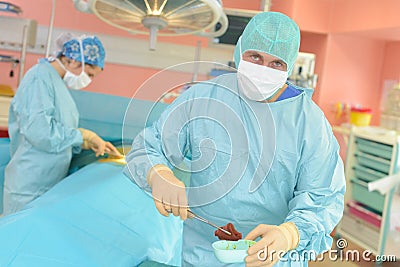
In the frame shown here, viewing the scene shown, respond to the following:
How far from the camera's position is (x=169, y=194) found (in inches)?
37.1

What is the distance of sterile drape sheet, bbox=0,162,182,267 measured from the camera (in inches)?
44.0

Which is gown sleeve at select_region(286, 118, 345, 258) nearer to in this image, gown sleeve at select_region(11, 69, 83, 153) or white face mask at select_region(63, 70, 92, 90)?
gown sleeve at select_region(11, 69, 83, 153)

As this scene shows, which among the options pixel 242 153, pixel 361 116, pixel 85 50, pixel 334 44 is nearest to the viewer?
pixel 242 153

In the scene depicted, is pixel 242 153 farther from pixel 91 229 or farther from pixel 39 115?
pixel 39 115

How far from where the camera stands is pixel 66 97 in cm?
224

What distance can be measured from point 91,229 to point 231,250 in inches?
23.8

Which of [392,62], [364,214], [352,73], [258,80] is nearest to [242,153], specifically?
[258,80]

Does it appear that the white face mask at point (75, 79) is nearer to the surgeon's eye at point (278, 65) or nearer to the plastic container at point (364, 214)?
the surgeon's eye at point (278, 65)

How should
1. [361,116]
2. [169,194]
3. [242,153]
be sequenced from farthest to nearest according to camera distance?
[361,116] → [242,153] → [169,194]

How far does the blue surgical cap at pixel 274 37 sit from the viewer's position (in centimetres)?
101

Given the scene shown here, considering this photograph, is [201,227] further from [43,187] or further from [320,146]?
[43,187]

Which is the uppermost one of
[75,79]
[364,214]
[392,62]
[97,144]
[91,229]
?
[392,62]

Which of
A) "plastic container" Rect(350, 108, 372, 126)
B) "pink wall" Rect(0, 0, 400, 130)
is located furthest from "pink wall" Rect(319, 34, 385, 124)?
"plastic container" Rect(350, 108, 372, 126)

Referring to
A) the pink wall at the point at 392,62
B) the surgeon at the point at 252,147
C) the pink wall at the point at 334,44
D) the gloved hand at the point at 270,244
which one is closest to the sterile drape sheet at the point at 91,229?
the surgeon at the point at 252,147
